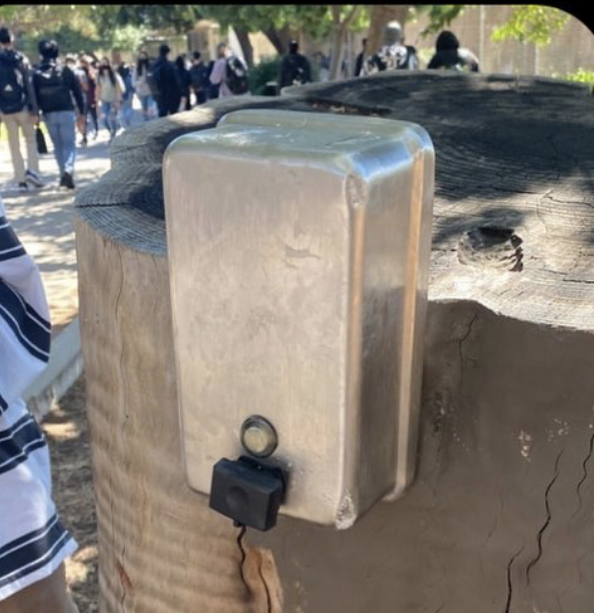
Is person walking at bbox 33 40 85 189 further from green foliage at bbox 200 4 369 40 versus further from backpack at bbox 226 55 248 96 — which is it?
green foliage at bbox 200 4 369 40

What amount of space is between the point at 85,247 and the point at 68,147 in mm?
A: 7972

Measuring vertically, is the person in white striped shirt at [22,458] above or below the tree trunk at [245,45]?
above

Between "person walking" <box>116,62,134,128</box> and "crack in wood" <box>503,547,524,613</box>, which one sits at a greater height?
"crack in wood" <box>503,547,524,613</box>

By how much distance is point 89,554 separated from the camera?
304cm

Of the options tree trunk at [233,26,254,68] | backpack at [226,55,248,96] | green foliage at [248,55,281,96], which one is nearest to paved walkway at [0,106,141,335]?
backpack at [226,55,248,96]

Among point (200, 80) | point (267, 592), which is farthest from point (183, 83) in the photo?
point (267, 592)

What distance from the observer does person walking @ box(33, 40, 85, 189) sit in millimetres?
8875

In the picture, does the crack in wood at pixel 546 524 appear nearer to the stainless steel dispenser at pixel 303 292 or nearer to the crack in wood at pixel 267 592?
the stainless steel dispenser at pixel 303 292

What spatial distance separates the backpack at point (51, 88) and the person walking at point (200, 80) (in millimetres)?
8204

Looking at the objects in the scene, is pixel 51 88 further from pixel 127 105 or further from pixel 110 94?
pixel 127 105

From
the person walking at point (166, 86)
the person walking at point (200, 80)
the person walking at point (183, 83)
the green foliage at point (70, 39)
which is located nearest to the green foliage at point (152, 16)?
the green foliage at point (70, 39)

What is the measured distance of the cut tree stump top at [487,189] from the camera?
1.21 m

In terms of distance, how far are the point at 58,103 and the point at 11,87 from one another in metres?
0.47

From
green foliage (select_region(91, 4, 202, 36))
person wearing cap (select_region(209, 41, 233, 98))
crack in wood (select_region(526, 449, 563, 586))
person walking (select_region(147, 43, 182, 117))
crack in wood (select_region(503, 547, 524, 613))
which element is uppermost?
crack in wood (select_region(526, 449, 563, 586))
